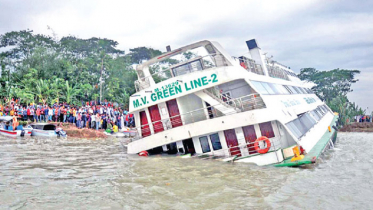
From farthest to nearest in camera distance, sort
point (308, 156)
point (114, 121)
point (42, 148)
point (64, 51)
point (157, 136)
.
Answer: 1. point (64, 51)
2. point (114, 121)
3. point (42, 148)
4. point (157, 136)
5. point (308, 156)

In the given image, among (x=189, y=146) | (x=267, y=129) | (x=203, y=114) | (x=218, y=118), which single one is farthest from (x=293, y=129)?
(x=189, y=146)

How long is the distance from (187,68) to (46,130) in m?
13.6

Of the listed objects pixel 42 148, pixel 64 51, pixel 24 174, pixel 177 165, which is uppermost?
pixel 64 51

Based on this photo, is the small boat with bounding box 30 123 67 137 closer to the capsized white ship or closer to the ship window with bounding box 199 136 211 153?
the capsized white ship

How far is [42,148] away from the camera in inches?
615

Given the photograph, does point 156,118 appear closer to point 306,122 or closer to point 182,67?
point 182,67

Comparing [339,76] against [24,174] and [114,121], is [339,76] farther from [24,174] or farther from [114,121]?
[24,174]

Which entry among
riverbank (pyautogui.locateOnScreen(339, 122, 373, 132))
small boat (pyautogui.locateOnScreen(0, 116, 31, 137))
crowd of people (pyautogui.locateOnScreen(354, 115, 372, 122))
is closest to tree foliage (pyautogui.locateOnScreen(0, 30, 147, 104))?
small boat (pyautogui.locateOnScreen(0, 116, 31, 137))

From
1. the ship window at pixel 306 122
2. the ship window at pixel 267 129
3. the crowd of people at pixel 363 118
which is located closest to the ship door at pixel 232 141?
the ship window at pixel 267 129

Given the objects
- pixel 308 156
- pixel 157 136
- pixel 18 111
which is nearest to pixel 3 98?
pixel 18 111

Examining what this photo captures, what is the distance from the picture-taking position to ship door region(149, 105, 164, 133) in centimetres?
1363

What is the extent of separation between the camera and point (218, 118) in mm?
11344

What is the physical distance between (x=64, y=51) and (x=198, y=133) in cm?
3728

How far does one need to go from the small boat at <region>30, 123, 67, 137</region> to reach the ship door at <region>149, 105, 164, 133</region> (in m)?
11.1
